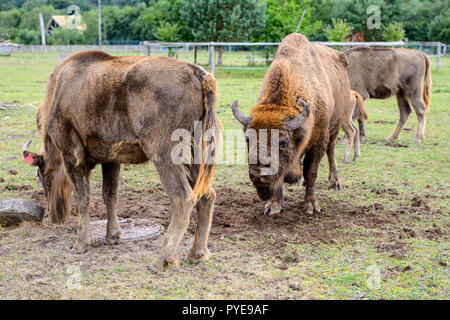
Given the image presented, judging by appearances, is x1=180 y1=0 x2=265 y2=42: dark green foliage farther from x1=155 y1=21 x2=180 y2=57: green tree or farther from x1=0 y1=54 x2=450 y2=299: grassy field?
x1=0 y1=54 x2=450 y2=299: grassy field

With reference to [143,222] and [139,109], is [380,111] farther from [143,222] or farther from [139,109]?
[139,109]

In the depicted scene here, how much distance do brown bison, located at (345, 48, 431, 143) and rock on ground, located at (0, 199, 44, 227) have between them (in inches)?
334

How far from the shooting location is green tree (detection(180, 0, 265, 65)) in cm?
3484

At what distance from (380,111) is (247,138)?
1196 centimetres

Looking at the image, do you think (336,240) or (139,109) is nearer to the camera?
(139,109)

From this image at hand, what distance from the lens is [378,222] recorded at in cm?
641

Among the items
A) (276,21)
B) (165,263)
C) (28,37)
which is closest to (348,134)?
(165,263)

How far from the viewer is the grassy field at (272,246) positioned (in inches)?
175

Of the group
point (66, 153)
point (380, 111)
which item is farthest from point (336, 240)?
point (380, 111)

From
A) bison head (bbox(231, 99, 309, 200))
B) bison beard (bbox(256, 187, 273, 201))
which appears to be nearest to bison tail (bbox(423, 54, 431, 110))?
bison head (bbox(231, 99, 309, 200))

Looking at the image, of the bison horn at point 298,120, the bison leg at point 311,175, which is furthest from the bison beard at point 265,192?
the bison leg at point 311,175

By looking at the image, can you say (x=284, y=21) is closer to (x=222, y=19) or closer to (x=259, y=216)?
(x=222, y=19)

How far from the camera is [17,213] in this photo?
19.8 feet

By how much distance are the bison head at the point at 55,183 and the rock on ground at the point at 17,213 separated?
1.09 ft
